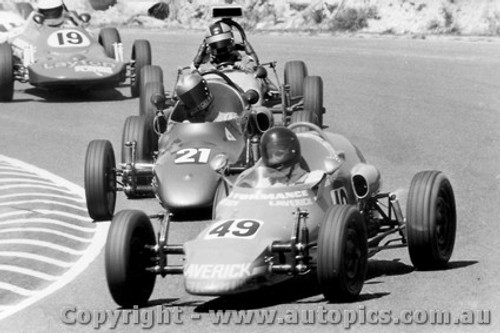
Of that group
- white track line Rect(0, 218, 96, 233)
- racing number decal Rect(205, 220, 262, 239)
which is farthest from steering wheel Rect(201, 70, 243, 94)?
racing number decal Rect(205, 220, 262, 239)

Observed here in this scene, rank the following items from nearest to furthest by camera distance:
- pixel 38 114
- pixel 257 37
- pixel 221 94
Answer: pixel 221 94 → pixel 38 114 → pixel 257 37

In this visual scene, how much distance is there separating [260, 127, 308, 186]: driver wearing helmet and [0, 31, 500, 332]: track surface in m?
0.92

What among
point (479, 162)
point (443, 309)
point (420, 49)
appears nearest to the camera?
point (443, 309)

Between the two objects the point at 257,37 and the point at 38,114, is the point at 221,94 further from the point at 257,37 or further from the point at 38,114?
the point at 257,37

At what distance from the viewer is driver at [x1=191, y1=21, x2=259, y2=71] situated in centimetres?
2261

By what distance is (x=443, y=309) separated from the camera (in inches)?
451

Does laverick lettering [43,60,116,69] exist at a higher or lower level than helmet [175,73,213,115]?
lower

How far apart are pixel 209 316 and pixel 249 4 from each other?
1307 inches

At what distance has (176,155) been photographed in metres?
16.9

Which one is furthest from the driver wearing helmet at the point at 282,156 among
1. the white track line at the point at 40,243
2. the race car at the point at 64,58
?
the race car at the point at 64,58

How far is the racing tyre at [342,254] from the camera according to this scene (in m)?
11.4

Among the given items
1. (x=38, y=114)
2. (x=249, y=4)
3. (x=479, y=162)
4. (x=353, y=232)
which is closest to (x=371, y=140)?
(x=479, y=162)

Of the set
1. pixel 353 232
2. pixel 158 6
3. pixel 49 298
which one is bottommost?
pixel 158 6

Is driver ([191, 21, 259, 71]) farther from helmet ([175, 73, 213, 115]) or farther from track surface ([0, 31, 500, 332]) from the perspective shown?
helmet ([175, 73, 213, 115])
